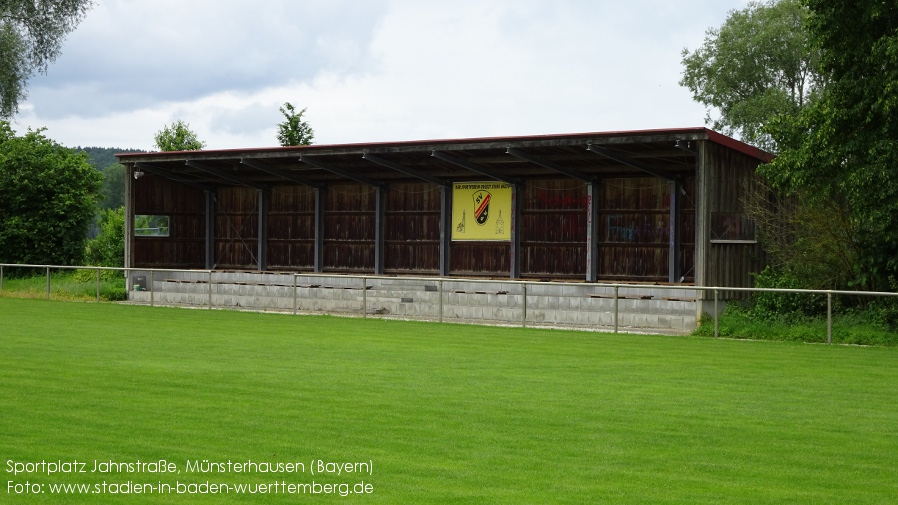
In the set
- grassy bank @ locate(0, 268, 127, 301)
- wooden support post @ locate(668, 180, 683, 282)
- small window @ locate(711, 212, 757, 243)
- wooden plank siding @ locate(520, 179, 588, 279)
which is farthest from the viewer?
grassy bank @ locate(0, 268, 127, 301)

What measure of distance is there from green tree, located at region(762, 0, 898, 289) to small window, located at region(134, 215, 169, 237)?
21.3m

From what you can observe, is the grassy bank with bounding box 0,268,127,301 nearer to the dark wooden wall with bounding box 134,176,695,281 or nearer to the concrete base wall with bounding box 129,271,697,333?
the concrete base wall with bounding box 129,271,697,333

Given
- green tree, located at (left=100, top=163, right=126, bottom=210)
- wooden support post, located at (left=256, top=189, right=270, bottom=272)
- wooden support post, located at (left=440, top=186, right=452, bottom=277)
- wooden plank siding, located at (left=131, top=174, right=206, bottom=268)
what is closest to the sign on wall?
wooden support post, located at (left=440, top=186, right=452, bottom=277)

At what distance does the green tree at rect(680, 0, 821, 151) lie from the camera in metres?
52.4

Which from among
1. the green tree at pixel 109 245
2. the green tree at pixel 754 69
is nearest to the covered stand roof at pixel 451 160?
the green tree at pixel 109 245

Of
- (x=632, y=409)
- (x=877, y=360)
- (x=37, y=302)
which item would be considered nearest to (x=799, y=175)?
(x=877, y=360)

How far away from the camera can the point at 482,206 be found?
1264 inches

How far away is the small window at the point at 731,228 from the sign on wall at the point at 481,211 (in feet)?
25.8

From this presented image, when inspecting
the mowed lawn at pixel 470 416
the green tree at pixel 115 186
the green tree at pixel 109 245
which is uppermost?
the green tree at pixel 115 186

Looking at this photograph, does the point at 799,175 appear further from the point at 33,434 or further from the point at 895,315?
the point at 33,434

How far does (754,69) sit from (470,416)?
47.4 m

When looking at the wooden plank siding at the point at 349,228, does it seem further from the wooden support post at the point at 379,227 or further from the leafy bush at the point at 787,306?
the leafy bush at the point at 787,306

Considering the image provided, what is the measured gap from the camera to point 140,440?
8.76m

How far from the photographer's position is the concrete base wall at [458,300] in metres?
22.7
